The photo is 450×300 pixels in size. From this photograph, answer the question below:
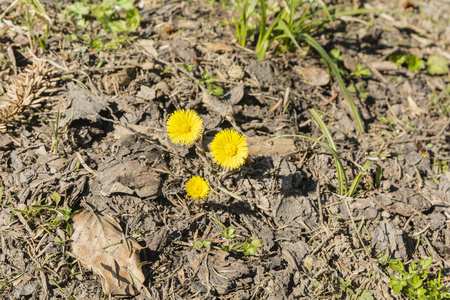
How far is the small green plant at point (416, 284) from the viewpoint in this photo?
6.82 feet

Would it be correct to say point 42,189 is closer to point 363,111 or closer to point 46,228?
point 46,228

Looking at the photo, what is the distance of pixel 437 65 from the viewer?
11.5 feet

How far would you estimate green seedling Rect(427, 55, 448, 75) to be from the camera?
3482 millimetres

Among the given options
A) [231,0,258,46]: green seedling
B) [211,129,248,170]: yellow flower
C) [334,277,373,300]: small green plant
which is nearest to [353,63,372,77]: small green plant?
[231,0,258,46]: green seedling

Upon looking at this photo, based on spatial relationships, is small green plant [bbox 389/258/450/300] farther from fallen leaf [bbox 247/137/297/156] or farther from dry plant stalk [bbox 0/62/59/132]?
dry plant stalk [bbox 0/62/59/132]

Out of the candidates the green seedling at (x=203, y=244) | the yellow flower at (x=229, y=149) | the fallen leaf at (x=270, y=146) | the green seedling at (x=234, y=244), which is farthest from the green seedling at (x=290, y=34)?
the green seedling at (x=203, y=244)

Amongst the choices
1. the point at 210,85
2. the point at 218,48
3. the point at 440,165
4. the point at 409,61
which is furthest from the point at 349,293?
the point at 409,61

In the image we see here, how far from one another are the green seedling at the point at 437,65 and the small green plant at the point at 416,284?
2225 mm

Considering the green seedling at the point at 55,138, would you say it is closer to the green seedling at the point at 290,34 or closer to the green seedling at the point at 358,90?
the green seedling at the point at 290,34

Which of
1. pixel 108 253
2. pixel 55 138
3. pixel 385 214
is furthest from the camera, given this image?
pixel 385 214

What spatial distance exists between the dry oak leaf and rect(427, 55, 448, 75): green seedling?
3444 millimetres

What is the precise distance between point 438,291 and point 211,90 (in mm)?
2132

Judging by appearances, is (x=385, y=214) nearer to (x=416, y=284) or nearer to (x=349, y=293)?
(x=416, y=284)

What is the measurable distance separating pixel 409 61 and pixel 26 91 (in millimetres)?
3659
